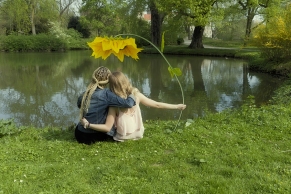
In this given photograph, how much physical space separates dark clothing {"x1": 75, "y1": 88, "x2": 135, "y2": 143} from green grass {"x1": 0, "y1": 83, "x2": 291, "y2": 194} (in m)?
0.23

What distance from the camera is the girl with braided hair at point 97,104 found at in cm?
467

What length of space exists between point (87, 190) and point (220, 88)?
10825 millimetres

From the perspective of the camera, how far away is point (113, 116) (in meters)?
4.75

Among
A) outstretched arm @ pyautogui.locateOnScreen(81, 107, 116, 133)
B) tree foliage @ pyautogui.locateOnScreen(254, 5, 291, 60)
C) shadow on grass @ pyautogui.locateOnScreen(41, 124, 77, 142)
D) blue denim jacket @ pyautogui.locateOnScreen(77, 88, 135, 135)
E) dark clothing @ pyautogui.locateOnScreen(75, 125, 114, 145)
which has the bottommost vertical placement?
shadow on grass @ pyautogui.locateOnScreen(41, 124, 77, 142)

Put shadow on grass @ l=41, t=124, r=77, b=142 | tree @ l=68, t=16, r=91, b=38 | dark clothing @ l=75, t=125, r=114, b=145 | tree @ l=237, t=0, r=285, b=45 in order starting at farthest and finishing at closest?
tree @ l=68, t=16, r=91, b=38 → tree @ l=237, t=0, r=285, b=45 → shadow on grass @ l=41, t=124, r=77, b=142 → dark clothing @ l=75, t=125, r=114, b=145

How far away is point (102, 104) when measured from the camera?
4723 mm

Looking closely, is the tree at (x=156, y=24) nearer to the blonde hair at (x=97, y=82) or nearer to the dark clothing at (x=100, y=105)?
the blonde hair at (x=97, y=82)

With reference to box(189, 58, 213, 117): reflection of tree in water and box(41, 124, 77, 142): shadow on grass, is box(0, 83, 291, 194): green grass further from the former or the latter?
box(189, 58, 213, 117): reflection of tree in water

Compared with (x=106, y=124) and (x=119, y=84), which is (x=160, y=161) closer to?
(x=106, y=124)

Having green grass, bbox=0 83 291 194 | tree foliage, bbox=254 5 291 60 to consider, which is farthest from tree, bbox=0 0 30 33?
green grass, bbox=0 83 291 194

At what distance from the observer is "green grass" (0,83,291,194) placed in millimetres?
3324

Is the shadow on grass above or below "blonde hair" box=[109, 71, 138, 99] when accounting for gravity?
below

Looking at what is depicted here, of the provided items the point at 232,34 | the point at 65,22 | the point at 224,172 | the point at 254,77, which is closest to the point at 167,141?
the point at 224,172

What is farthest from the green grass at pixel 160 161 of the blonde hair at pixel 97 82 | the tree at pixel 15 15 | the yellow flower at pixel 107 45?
the tree at pixel 15 15
